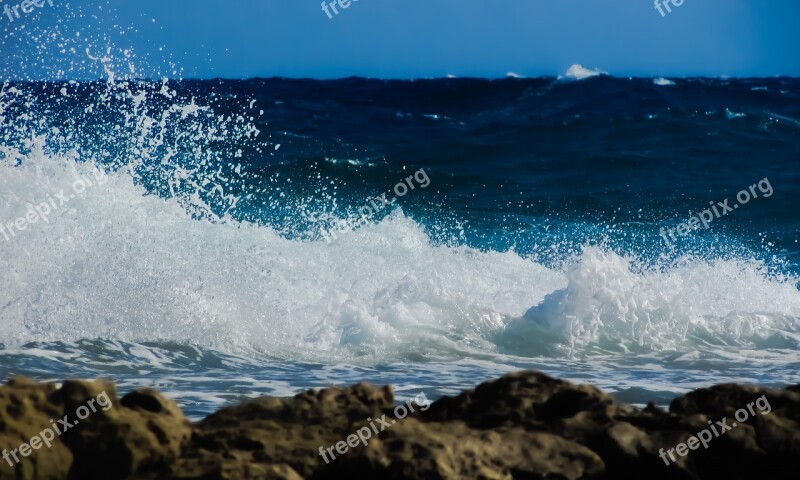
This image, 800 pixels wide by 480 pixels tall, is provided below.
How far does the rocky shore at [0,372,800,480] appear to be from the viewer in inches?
112

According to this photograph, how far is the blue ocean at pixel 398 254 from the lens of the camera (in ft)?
21.4

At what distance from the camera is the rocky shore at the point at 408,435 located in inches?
112

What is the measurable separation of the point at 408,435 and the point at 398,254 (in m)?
6.74

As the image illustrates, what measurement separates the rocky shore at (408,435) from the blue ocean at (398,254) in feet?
5.39

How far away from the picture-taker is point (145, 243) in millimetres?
8312

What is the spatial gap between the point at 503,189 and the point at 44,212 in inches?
345

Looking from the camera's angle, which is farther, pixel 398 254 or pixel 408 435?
pixel 398 254

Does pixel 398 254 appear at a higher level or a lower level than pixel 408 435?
higher

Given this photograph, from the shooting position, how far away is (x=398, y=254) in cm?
965

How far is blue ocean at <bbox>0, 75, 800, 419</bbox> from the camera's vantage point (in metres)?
6.51

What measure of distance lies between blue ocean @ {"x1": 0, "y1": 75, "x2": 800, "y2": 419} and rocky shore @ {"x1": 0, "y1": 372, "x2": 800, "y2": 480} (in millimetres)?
1644

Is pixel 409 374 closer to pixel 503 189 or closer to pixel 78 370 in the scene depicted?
pixel 78 370

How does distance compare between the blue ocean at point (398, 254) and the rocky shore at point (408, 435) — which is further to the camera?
the blue ocean at point (398, 254)

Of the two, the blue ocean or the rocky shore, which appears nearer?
the rocky shore
